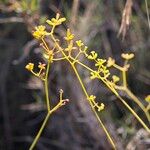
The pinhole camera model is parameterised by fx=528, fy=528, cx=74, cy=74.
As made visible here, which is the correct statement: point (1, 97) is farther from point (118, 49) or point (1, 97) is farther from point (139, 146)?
point (139, 146)

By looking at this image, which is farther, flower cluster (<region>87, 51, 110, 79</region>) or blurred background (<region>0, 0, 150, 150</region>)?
blurred background (<region>0, 0, 150, 150</region>)

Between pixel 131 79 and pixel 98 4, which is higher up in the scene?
pixel 98 4

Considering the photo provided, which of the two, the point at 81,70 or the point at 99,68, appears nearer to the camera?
the point at 99,68

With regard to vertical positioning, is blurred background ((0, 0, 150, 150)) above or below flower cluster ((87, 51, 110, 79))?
above

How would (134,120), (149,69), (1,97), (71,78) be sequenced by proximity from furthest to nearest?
(1,97) → (149,69) → (71,78) → (134,120)

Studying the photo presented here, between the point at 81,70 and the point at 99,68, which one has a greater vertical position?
the point at 81,70

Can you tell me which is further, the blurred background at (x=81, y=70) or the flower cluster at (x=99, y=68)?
the blurred background at (x=81, y=70)

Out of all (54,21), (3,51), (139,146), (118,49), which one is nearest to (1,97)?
(3,51)

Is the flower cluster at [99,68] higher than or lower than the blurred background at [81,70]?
lower
